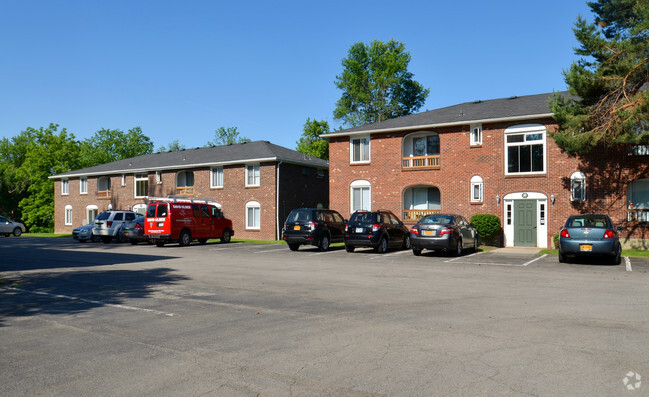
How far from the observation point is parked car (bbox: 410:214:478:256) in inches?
721

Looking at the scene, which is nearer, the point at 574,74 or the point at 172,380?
the point at 172,380

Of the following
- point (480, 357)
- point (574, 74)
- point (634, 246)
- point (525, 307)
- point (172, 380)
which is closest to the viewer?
point (172, 380)

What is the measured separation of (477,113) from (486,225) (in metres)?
6.50

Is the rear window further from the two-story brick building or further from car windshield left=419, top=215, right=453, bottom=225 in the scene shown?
the two-story brick building

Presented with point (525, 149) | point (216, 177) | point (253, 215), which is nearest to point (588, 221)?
point (525, 149)

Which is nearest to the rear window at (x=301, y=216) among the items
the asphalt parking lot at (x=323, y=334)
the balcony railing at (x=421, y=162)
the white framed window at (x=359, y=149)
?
the asphalt parking lot at (x=323, y=334)

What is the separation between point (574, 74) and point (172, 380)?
19849mm

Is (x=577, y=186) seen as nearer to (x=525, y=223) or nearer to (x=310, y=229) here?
(x=525, y=223)

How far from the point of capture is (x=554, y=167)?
78.7 feet

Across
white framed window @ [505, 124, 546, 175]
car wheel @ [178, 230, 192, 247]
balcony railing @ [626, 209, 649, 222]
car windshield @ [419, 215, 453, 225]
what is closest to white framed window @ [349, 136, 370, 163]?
white framed window @ [505, 124, 546, 175]

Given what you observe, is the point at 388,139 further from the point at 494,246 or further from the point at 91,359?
the point at 91,359

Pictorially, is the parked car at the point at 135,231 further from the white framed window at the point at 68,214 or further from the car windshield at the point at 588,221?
the white framed window at the point at 68,214

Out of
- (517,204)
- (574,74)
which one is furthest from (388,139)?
(574,74)

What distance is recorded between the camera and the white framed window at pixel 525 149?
962 inches
